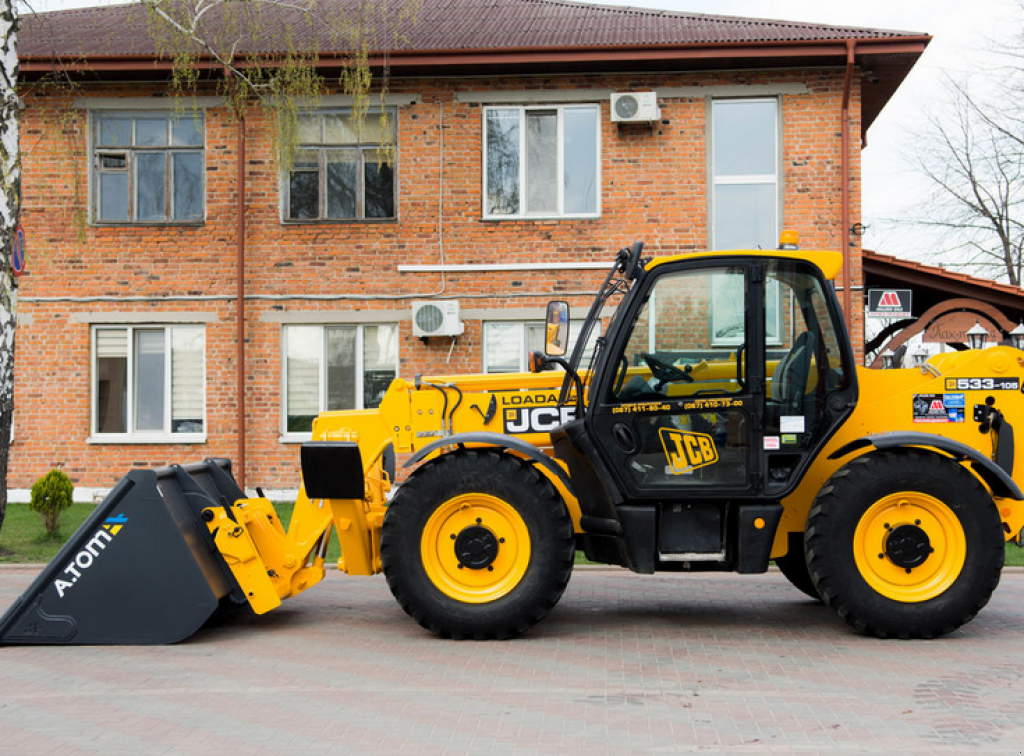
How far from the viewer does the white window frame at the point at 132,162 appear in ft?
52.9

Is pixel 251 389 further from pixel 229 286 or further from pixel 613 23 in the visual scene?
pixel 613 23

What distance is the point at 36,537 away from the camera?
12.2 metres

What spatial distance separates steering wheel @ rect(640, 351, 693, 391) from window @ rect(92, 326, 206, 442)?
10424mm

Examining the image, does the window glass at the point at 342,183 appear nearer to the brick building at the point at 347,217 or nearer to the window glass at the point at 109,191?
the brick building at the point at 347,217

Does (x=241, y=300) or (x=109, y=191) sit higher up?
(x=109, y=191)

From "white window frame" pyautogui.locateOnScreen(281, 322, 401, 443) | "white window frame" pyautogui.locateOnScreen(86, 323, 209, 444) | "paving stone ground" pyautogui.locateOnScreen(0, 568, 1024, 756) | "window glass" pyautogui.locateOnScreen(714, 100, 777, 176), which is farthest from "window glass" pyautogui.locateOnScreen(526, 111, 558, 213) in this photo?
"paving stone ground" pyautogui.locateOnScreen(0, 568, 1024, 756)

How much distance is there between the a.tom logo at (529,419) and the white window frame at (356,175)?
8.74 m

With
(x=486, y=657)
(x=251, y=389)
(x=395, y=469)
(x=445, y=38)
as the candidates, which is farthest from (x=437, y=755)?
(x=445, y=38)

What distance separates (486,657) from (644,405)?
6.36 ft

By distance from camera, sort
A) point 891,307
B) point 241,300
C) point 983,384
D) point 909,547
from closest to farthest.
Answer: point 909,547
point 983,384
point 891,307
point 241,300

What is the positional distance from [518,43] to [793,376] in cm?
988

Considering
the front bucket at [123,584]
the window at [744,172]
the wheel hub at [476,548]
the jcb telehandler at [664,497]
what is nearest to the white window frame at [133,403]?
the window at [744,172]

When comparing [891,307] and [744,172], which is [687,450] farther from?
[744,172]

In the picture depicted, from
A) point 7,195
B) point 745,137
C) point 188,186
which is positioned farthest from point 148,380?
point 745,137
